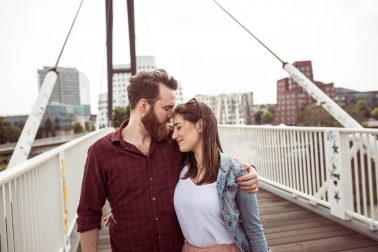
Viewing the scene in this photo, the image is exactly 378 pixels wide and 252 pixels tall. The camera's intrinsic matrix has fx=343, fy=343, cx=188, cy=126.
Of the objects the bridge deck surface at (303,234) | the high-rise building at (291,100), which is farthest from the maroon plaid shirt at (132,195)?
the high-rise building at (291,100)

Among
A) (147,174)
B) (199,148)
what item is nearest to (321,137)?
(199,148)

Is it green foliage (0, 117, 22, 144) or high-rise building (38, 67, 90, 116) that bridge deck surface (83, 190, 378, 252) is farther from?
high-rise building (38, 67, 90, 116)

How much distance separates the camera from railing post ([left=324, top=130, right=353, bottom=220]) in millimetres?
3697

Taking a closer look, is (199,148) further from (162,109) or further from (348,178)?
(348,178)

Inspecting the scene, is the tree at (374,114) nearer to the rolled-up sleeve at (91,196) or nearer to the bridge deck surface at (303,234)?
the bridge deck surface at (303,234)

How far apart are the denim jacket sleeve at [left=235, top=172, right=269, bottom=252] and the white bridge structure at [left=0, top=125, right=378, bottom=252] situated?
3.63 ft

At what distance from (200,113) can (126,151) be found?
411 millimetres

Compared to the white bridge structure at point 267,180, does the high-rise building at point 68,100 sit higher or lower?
higher

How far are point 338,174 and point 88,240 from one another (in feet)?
9.83

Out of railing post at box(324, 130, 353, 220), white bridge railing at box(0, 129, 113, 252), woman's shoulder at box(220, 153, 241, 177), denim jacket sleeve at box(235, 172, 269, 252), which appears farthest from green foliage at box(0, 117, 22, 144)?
denim jacket sleeve at box(235, 172, 269, 252)

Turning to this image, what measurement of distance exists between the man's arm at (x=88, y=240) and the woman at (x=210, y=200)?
42 cm

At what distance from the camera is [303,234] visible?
364cm

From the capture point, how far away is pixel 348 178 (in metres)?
3.67

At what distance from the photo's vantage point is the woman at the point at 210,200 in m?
1.56
